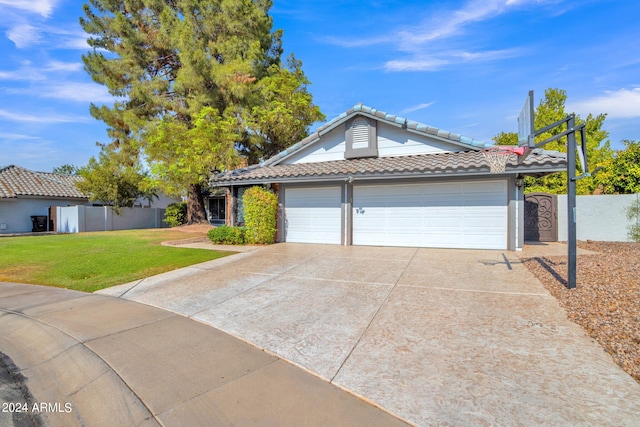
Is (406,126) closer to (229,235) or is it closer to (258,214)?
(258,214)

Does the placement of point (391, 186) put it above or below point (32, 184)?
below

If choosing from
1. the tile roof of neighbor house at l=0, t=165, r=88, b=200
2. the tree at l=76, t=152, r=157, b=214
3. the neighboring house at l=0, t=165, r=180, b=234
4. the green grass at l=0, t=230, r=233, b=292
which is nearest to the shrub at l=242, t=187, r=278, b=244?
the green grass at l=0, t=230, r=233, b=292

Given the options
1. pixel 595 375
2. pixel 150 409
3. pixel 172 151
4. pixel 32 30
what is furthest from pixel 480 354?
pixel 172 151

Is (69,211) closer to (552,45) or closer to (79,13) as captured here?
(79,13)

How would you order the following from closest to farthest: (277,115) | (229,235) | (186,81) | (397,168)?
1. (397,168)
2. (229,235)
3. (186,81)
4. (277,115)

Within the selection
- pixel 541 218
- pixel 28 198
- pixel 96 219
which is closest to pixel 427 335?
pixel 541 218

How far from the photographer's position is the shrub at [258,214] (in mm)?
12508

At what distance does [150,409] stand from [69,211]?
24500 millimetres

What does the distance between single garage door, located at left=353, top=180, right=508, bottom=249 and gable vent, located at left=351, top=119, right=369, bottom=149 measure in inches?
82.7

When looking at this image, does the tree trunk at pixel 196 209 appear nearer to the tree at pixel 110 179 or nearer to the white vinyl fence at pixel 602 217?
the tree at pixel 110 179

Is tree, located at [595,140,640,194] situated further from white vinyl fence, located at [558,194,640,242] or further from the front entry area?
the front entry area

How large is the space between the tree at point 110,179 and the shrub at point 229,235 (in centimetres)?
1078

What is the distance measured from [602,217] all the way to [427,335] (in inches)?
504

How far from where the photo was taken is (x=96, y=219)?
21.9 meters
